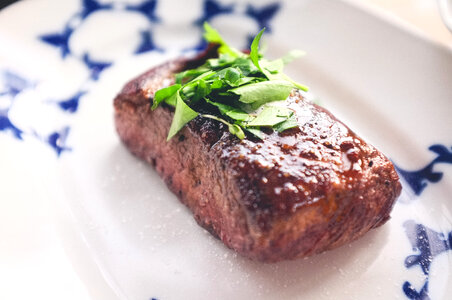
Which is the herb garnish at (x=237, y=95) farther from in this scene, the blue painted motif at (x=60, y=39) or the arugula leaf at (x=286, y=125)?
the blue painted motif at (x=60, y=39)

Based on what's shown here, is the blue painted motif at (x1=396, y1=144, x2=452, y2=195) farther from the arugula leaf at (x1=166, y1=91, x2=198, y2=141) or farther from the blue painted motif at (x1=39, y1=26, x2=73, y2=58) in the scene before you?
the blue painted motif at (x1=39, y1=26, x2=73, y2=58)

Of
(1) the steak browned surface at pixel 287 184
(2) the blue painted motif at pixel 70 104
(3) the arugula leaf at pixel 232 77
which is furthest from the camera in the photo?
(2) the blue painted motif at pixel 70 104

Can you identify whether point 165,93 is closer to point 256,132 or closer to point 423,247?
point 256,132

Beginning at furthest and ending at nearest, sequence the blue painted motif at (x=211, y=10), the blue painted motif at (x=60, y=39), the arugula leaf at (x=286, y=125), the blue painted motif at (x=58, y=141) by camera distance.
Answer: the blue painted motif at (x=211, y=10), the blue painted motif at (x=60, y=39), the blue painted motif at (x=58, y=141), the arugula leaf at (x=286, y=125)

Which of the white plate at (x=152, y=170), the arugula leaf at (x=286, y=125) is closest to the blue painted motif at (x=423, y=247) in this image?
the white plate at (x=152, y=170)

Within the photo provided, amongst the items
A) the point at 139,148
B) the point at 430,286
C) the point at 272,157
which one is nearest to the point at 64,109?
the point at 139,148

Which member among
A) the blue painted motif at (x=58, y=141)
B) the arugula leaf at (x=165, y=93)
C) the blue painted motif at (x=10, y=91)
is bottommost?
the blue painted motif at (x=58, y=141)

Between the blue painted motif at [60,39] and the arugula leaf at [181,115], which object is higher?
the arugula leaf at [181,115]
